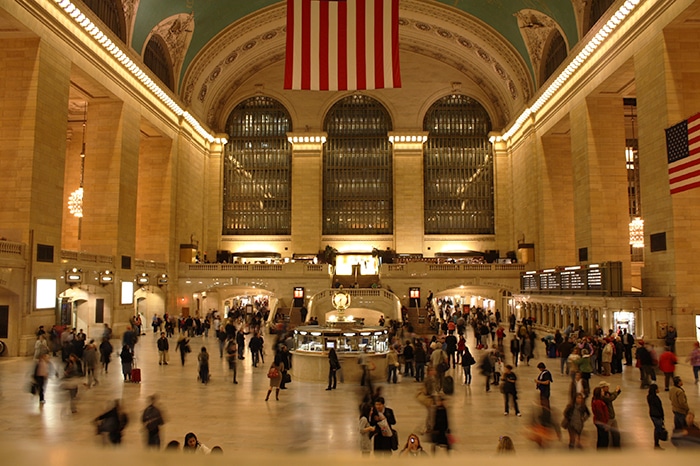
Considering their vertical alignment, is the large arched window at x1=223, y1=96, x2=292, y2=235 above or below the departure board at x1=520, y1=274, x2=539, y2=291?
above

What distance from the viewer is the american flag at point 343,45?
1409 centimetres

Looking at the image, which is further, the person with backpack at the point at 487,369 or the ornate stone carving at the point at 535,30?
the ornate stone carving at the point at 535,30

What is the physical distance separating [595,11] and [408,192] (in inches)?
720

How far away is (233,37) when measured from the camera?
34.8 meters

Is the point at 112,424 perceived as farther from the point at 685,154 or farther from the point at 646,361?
the point at 685,154

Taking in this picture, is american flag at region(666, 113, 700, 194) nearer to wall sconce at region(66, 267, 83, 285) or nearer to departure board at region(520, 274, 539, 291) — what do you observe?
departure board at region(520, 274, 539, 291)

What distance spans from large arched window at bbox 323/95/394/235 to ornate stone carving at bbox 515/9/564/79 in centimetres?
1235

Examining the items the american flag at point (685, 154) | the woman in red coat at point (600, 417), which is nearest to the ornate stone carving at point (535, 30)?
the american flag at point (685, 154)

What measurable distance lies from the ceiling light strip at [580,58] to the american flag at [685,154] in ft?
27.8

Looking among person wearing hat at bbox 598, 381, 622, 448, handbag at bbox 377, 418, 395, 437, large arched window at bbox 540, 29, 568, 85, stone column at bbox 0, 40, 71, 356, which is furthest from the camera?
large arched window at bbox 540, 29, 568, 85

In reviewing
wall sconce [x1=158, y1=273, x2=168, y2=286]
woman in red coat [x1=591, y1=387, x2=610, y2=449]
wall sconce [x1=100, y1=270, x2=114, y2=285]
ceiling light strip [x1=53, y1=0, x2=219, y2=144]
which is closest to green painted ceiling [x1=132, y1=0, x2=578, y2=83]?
ceiling light strip [x1=53, y1=0, x2=219, y2=144]

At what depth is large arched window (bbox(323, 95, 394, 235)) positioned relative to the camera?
41.1 m

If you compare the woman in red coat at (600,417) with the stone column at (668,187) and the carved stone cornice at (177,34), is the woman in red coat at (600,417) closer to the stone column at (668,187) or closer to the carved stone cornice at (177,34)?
the stone column at (668,187)

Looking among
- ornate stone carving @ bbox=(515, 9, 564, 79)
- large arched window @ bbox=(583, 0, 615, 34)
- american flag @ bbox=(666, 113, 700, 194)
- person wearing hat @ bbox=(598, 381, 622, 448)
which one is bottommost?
person wearing hat @ bbox=(598, 381, 622, 448)
